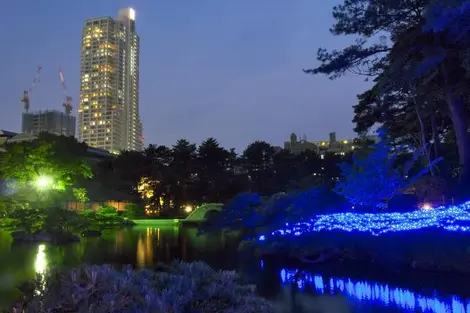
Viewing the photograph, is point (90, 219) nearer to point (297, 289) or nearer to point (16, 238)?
point (16, 238)

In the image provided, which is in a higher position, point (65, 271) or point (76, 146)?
point (76, 146)

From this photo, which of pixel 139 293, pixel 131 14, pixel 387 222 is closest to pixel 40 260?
pixel 387 222

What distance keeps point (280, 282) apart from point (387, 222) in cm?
482

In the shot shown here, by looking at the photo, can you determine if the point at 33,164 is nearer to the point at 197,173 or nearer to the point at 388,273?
the point at 197,173

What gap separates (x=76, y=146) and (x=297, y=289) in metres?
44.3

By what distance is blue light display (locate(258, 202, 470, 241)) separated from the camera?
11.8 metres

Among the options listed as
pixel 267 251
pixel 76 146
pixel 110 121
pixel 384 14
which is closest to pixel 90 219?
pixel 267 251

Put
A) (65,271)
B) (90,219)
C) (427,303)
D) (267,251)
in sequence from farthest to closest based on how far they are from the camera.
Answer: (90,219), (267,251), (427,303), (65,271)

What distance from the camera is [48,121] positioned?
4867 inches

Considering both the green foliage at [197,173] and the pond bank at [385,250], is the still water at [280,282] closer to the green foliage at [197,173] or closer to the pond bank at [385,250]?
the pond bank at [385,250]

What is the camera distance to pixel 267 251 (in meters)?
14.0

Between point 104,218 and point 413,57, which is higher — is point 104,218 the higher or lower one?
the lower one

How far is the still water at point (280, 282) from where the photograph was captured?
7398 millimetres

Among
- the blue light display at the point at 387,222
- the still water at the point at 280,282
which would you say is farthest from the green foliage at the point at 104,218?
the blue light display at the point at 387,222
